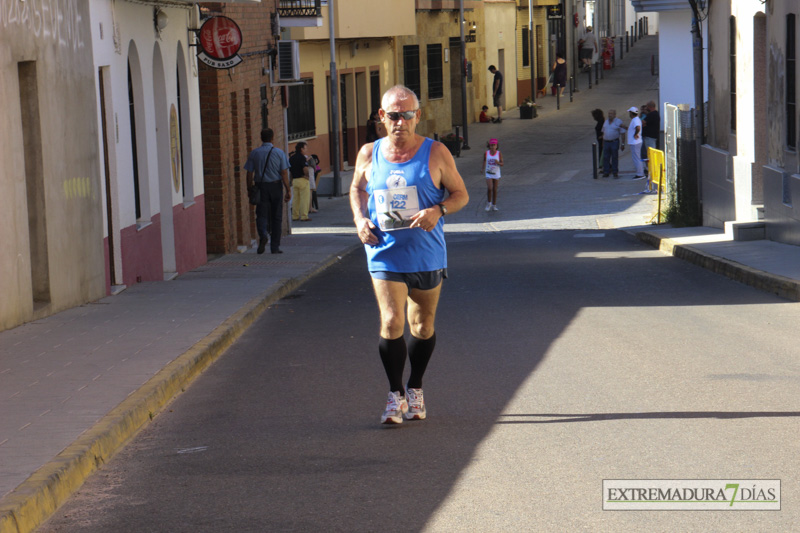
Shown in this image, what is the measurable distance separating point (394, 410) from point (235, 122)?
15519 millimetres

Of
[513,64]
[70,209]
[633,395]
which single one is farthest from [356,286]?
[513,64]

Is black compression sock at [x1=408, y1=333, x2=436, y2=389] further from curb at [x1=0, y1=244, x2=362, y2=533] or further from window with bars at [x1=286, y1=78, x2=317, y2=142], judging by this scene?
window with bars at [x1=286, y1=78, x2=317, y2=142]

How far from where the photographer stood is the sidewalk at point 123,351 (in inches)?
248

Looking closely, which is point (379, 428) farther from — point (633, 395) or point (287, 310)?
point (287, 310)

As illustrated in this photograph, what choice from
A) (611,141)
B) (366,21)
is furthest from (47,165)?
(366,21)

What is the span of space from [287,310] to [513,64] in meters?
45.9

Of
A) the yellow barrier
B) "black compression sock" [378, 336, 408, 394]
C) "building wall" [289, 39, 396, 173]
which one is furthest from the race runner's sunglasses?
"building wall" [289, 39, 396, 173]

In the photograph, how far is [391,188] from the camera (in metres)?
7.00

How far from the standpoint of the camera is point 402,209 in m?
7.00

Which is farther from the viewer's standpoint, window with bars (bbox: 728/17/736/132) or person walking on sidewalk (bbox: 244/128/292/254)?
window with bars (bbox: 728/17/736/132)

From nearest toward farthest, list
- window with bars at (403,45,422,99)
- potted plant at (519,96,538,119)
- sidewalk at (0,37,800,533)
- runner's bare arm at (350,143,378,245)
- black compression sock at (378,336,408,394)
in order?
sidewalk at (0,37,800,533)
runner's bare arm at (350,143,378,245)
black compression sock at (378,336,408,394)
window with bars at (403,45,422,99)
potted plant at (519,96,538,119)

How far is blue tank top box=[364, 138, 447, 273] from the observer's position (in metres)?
7.00

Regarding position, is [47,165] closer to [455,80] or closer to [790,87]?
[790,87]

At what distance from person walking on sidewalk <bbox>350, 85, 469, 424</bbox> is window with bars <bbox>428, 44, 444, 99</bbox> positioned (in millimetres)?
41021
